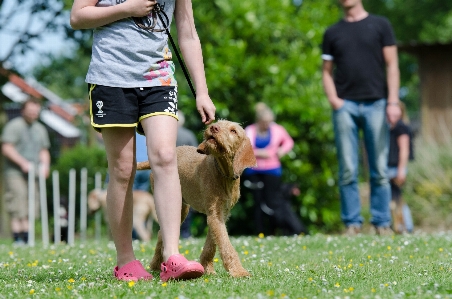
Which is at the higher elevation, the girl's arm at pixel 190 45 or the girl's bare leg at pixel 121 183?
the girl's arm at pixel 190 45

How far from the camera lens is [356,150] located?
8.10 m

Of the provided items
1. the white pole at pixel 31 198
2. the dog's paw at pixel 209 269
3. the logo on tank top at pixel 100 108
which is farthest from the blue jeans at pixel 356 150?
the white pole at pixel 31 198

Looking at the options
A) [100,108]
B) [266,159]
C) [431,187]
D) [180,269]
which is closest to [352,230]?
[266,159]

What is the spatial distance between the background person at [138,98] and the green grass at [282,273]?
362 mm

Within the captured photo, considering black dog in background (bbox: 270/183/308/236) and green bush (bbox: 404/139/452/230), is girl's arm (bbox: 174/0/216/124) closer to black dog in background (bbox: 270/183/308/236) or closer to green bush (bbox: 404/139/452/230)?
black dog in background (bbox: 270/183/308/236)

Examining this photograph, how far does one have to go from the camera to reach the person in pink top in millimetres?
11312

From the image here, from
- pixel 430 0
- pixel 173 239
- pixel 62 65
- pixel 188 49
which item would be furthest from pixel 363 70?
pixel 430 0

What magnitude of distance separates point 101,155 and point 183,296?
14.4m

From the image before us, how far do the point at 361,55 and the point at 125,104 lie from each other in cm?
446

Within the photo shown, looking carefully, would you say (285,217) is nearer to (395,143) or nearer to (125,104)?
(395,143)

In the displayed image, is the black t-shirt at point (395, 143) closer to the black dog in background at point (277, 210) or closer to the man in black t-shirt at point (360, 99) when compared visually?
the black dog in background at point (277, 210)

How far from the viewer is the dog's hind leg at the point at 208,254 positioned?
498 cm

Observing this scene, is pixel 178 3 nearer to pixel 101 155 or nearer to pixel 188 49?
pixel 188 49

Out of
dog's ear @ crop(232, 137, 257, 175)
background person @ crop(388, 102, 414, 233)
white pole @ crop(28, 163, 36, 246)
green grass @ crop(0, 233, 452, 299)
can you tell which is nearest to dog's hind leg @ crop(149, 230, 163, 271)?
green grass @ crop(0, 233, 452, 299)
